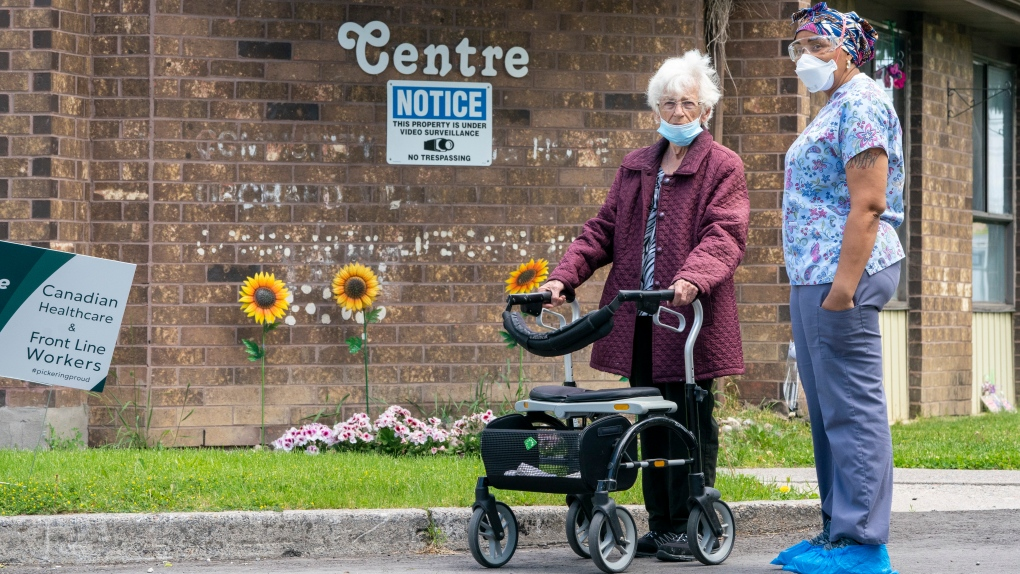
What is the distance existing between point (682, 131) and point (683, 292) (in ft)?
2.52

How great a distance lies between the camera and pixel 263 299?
7973mm

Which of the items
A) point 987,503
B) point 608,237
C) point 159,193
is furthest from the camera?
point 159,193

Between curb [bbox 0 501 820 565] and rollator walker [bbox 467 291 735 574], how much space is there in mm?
589

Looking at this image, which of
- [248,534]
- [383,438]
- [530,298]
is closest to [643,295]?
[530,298]

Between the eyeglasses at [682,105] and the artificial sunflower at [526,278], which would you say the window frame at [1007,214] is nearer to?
the artificial sunflower at [526,278]

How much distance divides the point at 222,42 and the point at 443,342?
243 cm

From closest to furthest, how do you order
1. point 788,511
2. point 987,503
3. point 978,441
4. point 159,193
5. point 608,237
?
point 608,237 < point 788,511 < point 987,503 < point 159,193 < point 978,441

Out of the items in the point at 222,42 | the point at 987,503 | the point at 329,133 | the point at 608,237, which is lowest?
the point at 987,503

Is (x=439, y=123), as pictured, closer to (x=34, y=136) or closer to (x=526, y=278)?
(x=526, y=278)

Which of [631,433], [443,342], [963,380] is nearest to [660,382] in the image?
[631,433]

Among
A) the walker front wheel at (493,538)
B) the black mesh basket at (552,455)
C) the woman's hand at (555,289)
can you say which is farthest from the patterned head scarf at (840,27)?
the walker front wheel at (493,538)

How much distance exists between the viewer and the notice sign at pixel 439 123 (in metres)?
8.49

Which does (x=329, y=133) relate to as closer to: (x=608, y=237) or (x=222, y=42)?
(x=222, y=42)

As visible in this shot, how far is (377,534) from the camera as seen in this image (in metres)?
5.67
